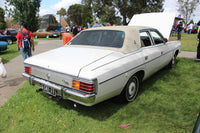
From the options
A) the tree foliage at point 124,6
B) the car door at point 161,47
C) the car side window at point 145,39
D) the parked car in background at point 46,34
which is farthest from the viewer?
the tree foliage at point 124,6

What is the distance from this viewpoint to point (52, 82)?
9.34 feet

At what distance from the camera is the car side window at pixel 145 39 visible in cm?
382

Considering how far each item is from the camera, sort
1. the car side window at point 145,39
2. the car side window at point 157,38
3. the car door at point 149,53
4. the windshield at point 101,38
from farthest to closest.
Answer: the car side window at point 157,38
the car side window at point 145,39
the car door at point 149,53
the windshield at point 101,38

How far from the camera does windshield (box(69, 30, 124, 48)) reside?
341 centimetres

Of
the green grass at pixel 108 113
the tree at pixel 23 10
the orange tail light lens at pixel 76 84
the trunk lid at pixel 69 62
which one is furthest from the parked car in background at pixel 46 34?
the orange tail light lens at pixel 76 84

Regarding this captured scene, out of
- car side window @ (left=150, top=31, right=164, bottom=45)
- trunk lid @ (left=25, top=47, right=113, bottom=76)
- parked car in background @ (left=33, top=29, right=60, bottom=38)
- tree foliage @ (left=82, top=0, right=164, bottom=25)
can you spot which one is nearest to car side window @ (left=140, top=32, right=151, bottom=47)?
car side window @ (left=150, top=31, right=164, bottom=45)

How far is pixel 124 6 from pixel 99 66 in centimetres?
2554

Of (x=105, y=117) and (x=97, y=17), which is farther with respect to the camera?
(x=97, y=17)

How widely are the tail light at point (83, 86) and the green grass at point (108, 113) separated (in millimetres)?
717

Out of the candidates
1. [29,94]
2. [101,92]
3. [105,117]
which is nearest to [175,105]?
[105,117]

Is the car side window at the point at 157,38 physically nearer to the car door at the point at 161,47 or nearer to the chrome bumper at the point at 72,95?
the car door at the point at 161,47

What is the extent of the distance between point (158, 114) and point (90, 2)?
28298 mm

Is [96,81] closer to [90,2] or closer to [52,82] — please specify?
[52,82]

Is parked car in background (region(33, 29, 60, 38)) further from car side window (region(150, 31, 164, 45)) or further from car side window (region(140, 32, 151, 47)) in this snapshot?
car side window (region(140, 32, 151, 47))
